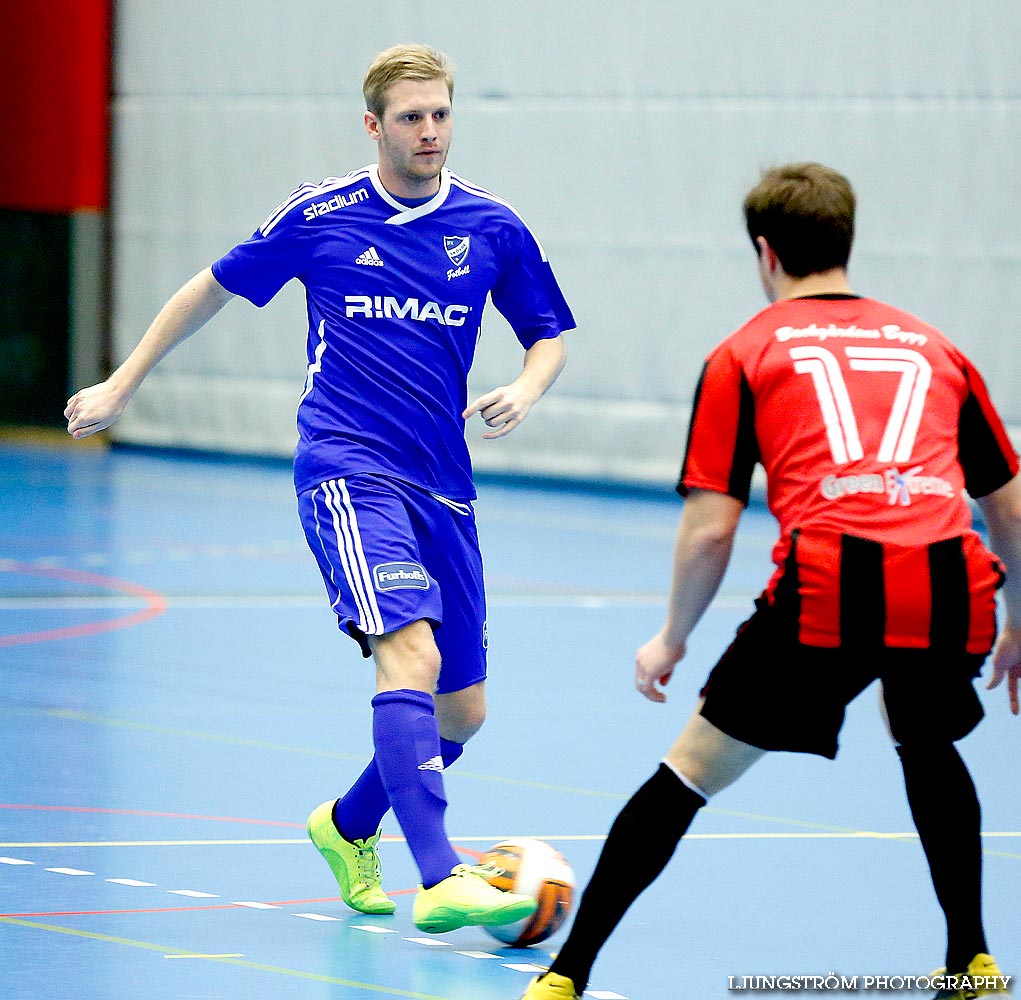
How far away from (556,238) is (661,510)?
2492 millimetres

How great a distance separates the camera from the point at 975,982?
374 centimetres

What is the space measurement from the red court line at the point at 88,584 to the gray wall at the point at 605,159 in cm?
564

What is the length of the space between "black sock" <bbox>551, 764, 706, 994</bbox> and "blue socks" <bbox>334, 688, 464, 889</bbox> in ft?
2.37

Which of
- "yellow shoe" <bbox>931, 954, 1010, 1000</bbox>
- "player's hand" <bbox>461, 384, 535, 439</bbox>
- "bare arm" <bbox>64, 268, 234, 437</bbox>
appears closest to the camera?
"yellow shoe" <bbox>931, 954, 1010, 1000</bbox>

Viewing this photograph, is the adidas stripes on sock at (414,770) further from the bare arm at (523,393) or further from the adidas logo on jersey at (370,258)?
the adidas logo on jersey at (370,258)

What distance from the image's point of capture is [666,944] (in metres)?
4.52

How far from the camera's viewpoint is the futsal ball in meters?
4.50

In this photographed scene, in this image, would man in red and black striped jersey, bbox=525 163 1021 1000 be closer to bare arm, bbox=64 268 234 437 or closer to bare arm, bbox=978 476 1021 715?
bare arm, bbox=978 476 1021 715

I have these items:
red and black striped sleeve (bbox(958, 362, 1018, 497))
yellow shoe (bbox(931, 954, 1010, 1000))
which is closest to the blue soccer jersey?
red and black striped sleeve (bbox(958, 362, 1018, 497))

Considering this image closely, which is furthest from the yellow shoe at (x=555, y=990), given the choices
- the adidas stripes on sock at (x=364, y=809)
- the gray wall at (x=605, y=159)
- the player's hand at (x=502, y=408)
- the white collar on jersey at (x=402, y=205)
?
the gray wall at (x=605, y=159)

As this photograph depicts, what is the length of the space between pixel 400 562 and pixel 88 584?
6.16 m

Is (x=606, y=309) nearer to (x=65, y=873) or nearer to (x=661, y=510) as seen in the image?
(x=661, y=510)

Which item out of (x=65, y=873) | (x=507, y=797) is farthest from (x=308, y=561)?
(x=65, y=873)

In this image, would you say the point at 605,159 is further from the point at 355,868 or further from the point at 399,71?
the point at 355,868
